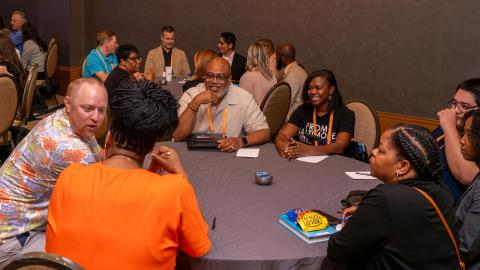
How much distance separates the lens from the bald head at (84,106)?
7.03 feet

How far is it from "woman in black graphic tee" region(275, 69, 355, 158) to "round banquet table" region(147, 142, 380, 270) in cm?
23

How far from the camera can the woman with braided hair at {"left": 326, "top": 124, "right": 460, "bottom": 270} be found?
A: 1.55 m

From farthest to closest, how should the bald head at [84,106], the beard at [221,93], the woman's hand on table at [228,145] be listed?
the beard at [221,93], the woman's hand on table at [228,145], the bald head at [84,106]

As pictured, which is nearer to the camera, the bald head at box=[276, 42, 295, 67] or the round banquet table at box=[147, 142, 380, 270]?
the round banquet table at box=[147, 142, 380, 270]

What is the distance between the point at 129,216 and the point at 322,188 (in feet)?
3.98

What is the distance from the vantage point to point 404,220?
5.06ft

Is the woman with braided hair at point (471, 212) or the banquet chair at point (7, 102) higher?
the woman with braided hair at point (471, 212)

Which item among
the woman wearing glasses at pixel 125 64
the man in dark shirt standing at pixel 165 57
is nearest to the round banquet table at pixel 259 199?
the woman wearing glasses at pixel 125 64

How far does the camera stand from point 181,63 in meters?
7.12

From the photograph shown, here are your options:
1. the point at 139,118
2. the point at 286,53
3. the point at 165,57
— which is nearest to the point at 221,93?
the point at 139,118

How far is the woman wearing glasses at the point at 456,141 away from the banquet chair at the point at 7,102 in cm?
359

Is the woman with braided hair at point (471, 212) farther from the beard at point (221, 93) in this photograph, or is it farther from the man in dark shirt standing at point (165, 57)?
the man in dark shirt standing at point (165, 57)

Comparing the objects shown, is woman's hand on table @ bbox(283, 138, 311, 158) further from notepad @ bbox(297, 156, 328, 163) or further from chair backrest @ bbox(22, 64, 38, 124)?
chair backrest @ bbox(22, 64, 38, 124)

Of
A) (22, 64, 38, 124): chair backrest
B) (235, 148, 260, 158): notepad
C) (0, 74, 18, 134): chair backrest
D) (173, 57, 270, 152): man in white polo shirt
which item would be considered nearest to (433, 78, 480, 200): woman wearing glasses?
(235, 148, 260, 158): notepad
